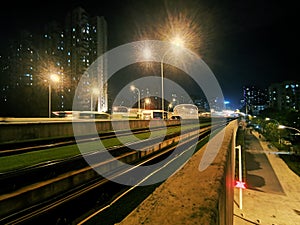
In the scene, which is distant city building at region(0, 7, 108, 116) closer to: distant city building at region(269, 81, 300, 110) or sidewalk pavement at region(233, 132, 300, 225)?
sidewalk pavement at region(233, 132, 300, 225)

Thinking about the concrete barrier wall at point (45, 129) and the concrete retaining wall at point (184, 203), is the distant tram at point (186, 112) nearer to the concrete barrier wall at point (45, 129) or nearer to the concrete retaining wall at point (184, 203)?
the concrete barrier wall at point (45, 129)

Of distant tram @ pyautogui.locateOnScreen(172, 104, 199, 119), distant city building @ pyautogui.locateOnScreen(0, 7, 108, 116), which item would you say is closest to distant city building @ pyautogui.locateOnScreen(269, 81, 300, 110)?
distant tram @ pyautogui.locateOnScreen(172, 104, 199, 119)

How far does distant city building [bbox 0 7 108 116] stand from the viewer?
2286 inches

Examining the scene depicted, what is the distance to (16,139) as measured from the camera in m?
10.0

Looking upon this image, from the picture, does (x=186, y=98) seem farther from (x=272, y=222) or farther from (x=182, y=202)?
(x=182, y=202)

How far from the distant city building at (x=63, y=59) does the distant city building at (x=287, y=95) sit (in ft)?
365

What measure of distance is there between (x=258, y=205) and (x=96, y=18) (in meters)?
82.2

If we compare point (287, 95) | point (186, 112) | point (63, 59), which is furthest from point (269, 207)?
point (287, 95)

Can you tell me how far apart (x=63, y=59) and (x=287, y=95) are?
132 meters

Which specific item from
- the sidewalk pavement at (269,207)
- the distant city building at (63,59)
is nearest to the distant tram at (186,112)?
the distant city building at (63,59)

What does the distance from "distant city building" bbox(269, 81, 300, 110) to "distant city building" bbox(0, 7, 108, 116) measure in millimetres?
111289

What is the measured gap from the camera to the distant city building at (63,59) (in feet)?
191

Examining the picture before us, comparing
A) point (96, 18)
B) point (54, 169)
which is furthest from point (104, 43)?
point (54, 169)

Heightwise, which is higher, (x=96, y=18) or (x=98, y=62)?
(x=96, y=18)
